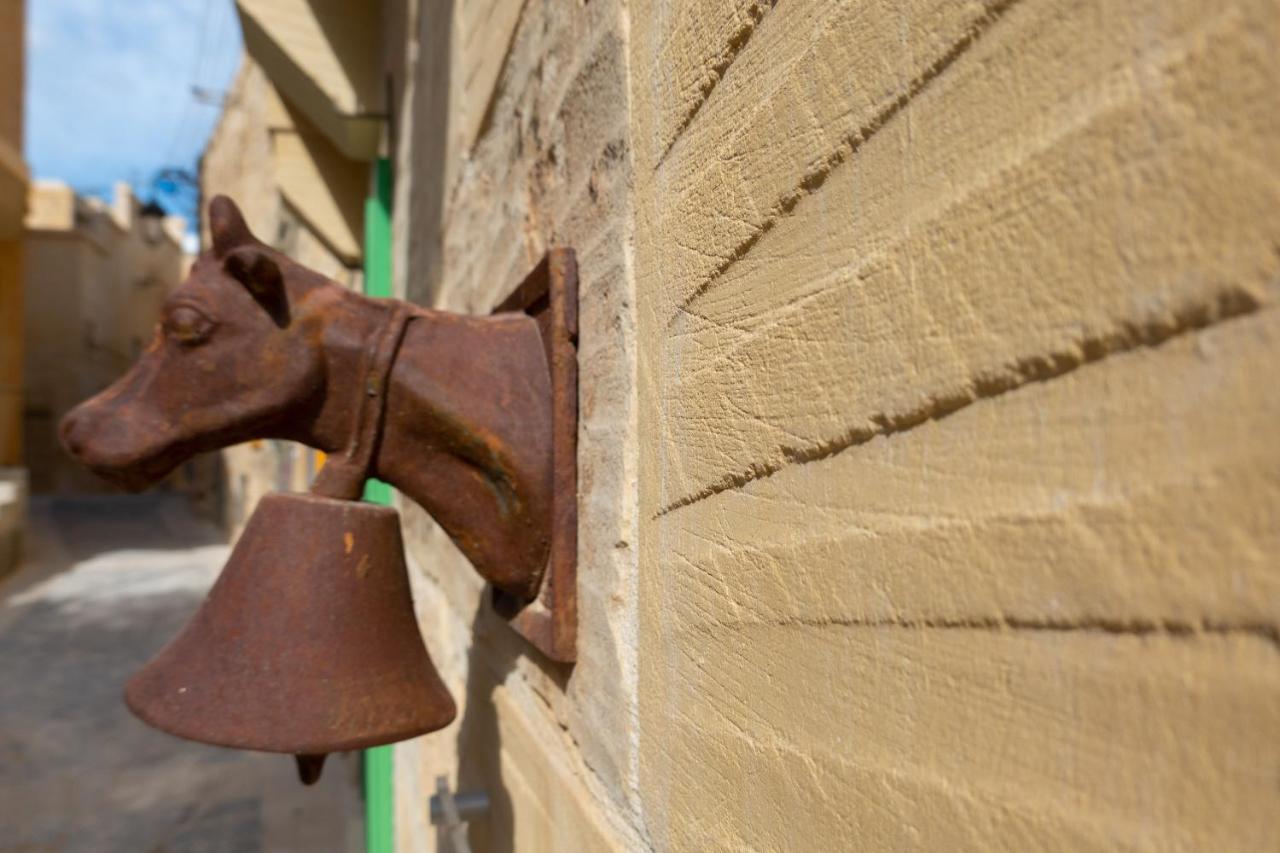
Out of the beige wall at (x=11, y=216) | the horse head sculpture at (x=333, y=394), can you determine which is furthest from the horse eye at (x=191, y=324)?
the beige wall at (x=11, y=216)

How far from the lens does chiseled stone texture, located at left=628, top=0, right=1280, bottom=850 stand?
228mm

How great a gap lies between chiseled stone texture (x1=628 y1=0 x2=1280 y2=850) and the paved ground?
4283 millimetres

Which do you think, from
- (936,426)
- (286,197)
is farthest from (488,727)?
(286,197)

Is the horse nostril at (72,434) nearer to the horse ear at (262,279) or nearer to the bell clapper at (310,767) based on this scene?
the horse ear at (262,279)

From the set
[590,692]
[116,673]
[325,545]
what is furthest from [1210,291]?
[116,673]

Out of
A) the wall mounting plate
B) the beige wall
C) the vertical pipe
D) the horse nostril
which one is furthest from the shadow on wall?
the beige wall

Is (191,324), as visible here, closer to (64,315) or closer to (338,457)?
(338,457)

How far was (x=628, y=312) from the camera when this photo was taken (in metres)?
0.69

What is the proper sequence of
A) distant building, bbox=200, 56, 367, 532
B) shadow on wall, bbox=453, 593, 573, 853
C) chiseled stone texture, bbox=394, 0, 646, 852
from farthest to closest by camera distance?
distant building, bbox=200, 56, 367, 532
shadow on wall, bbox=453, 593, 573, 853
chiseled stone texture, bbox=394, 0, 646, 852

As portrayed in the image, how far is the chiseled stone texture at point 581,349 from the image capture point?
2.31ft

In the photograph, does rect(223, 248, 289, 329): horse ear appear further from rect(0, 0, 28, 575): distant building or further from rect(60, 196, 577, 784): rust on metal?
rect(0, 0, 28, 575): distant building

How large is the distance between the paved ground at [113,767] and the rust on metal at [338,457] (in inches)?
149

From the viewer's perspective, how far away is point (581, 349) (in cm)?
83

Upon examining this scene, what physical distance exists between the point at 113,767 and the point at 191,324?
520 centimetres
